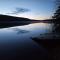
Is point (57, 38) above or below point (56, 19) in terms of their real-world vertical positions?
below

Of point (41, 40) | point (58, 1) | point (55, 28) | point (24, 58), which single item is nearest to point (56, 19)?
point (55, 28)

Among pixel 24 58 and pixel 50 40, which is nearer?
pixel 24 58

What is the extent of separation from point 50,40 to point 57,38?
0.40m

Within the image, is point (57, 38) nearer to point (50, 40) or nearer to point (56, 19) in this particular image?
point (50, 40)

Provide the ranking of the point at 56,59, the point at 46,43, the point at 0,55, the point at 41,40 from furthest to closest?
the point at 41,40
the point at 46,43
the point at 0,55
the point at 56,59

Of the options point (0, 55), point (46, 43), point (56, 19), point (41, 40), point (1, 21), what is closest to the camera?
point (0, 55)

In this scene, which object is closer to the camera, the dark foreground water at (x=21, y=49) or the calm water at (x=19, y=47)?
the dark foreground water at (x=21, y=49)

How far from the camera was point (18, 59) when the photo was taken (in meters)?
4.63

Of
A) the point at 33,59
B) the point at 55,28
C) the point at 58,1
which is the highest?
the point at 58,1

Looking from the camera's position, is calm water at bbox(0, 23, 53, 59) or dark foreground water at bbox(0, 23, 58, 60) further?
calm water at bbox(0, 23, 53, 59)

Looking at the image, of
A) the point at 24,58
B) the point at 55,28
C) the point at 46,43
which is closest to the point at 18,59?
the point at 24,58

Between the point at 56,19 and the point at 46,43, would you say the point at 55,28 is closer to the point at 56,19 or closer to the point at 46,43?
the point at 56,19

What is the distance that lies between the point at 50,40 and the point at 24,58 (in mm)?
3086

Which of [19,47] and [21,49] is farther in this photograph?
[19,47]
